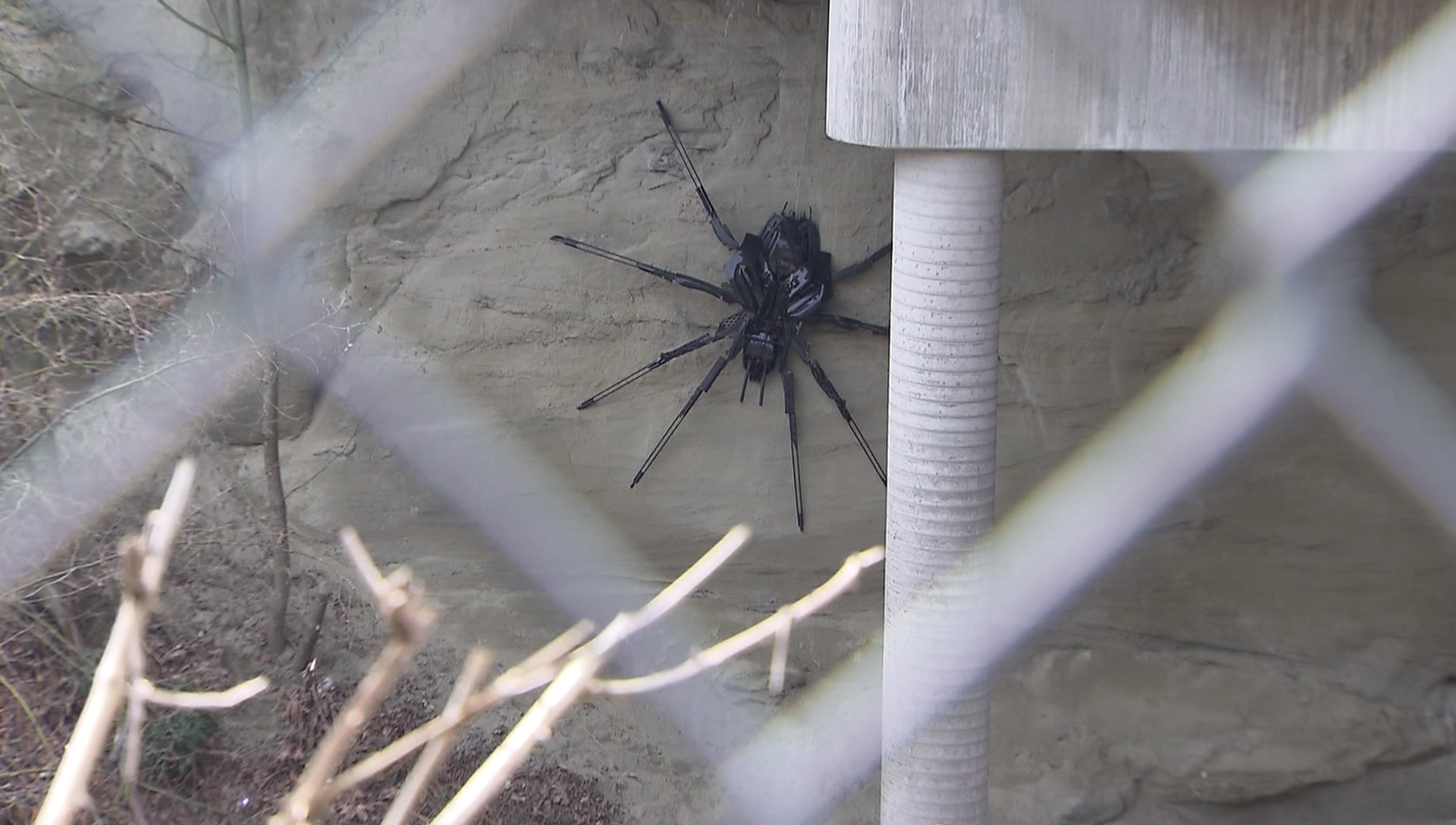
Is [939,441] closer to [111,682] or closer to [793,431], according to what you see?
[793,431]

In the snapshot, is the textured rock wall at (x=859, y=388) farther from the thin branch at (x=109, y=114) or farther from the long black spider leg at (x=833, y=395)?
the thin branch at (x=109, y=114)

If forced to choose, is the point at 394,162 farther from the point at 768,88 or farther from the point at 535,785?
the point at 535,785

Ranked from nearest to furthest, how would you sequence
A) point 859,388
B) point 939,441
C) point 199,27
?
point 939,441, point 199,27, point 859,388

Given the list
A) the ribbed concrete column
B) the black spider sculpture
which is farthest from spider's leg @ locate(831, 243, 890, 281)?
the ribbed concrete column

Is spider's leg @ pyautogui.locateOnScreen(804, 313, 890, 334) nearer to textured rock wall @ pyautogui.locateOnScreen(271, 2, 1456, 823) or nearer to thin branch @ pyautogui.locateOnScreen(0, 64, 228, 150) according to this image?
textured rock wall @ pyautogui.locateOnScreen(271, 2, 1456, 823)

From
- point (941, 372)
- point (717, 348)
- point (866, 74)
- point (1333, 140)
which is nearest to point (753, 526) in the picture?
point (717, 348)

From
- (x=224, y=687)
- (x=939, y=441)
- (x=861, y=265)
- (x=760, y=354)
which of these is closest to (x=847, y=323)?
(x=861, y=265)

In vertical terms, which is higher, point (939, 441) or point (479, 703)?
point (479, 703)
